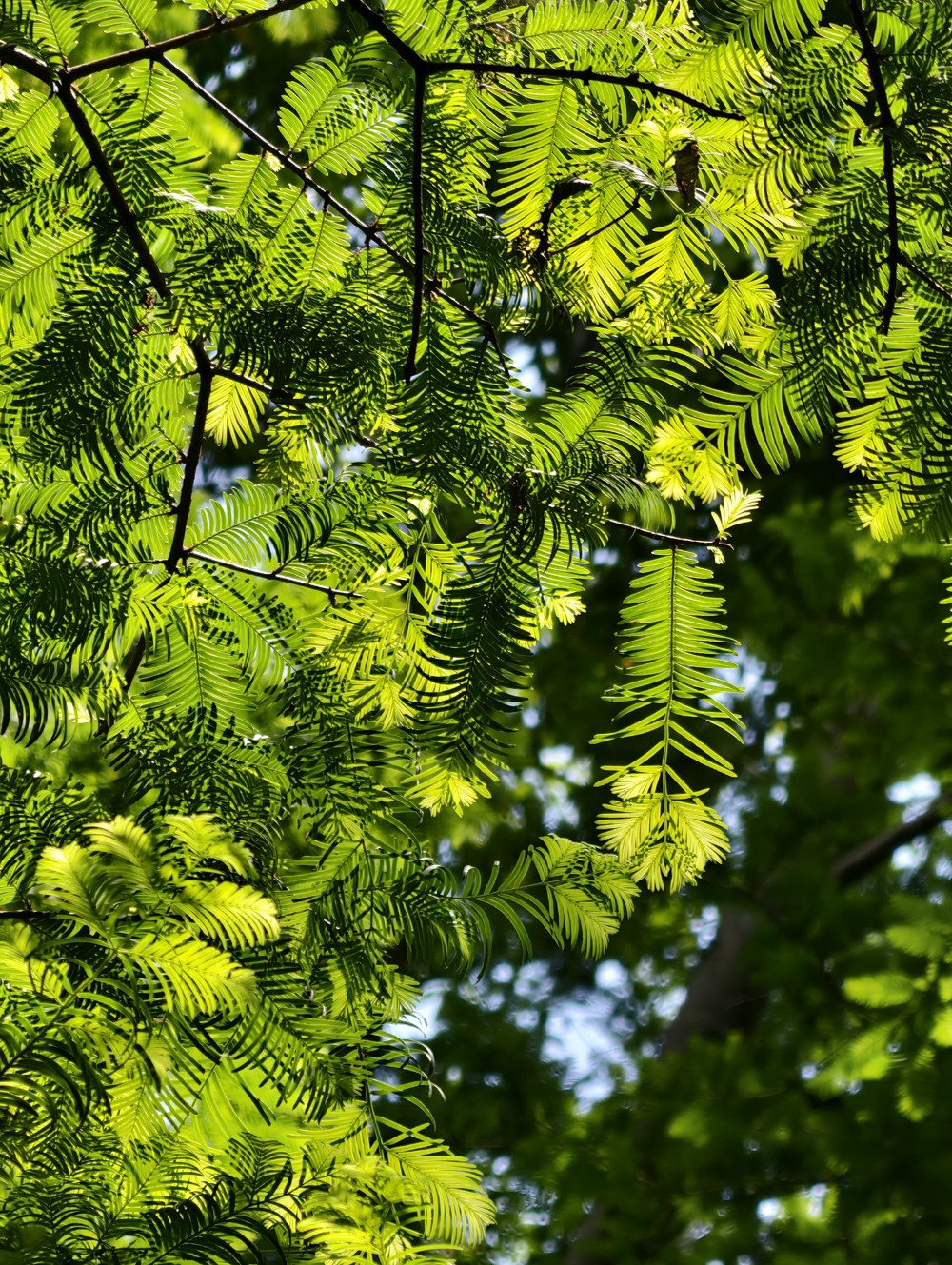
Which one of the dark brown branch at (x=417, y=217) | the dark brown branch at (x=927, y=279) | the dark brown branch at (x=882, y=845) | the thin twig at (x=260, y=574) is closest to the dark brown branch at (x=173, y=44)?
the dark brown branch at (x=417, y=217)

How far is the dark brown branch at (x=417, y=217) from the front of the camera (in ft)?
3.06

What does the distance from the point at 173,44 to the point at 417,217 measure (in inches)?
11.3

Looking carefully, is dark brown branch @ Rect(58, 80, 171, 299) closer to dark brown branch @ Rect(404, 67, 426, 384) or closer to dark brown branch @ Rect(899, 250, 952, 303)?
dark brown branch @ Rect(404, 67, 426, 384)

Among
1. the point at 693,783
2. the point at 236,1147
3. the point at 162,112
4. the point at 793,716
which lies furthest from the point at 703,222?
the point at 793,716

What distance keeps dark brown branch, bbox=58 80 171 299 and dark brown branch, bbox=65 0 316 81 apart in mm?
25

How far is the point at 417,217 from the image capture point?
3.17 ft

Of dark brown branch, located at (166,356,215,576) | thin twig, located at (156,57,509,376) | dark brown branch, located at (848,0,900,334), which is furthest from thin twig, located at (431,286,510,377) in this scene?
dark brown branch, located at (848,0,900,334)

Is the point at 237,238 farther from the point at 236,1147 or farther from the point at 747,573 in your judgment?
the point at 747,573

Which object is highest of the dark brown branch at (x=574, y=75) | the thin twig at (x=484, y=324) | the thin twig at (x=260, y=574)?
the dark brown branch at (x=574, y=75)

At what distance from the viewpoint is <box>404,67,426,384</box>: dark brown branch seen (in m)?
0.93

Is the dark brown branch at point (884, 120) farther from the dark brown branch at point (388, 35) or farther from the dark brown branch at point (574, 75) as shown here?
the dark brown branch at point (388, 35)

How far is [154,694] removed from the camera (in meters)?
1.04

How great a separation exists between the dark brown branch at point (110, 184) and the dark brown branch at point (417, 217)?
23 centimetres

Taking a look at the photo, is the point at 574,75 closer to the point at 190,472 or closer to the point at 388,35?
the point at 388,35
